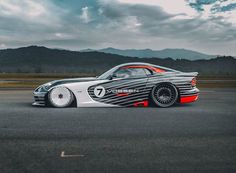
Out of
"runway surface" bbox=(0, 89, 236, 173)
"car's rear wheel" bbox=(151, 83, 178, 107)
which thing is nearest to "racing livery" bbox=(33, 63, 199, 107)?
"car's rear wheel" bbox=(151, 83, 178, 107)

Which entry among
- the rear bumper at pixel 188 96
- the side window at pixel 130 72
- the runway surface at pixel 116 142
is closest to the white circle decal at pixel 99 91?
the side window at pixel 130 72

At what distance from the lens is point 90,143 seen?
4.97 metres

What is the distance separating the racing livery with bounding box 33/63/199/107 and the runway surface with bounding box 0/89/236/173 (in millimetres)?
827

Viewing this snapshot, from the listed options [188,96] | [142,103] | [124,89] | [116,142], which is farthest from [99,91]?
[116,142]

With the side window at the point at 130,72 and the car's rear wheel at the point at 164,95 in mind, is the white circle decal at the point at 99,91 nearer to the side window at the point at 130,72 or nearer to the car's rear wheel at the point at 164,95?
the side window at the point at 130,72

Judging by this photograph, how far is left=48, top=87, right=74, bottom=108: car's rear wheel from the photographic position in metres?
8.99

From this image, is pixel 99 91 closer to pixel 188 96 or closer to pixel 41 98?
pixel 41 98

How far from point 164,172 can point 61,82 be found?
6.15 m

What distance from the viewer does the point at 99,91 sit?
904 cm

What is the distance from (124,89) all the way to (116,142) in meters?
4.22

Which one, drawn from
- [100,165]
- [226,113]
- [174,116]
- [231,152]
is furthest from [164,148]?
[226,113]

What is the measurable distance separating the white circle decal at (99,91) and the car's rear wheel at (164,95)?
1500 mm

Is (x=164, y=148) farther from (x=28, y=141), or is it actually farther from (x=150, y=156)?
(x=28, y=141)

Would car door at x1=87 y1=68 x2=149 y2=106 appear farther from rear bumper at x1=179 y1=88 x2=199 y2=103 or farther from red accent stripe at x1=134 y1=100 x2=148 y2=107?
rear bumper at x1=179 y1=88 x2=199 y2=103
